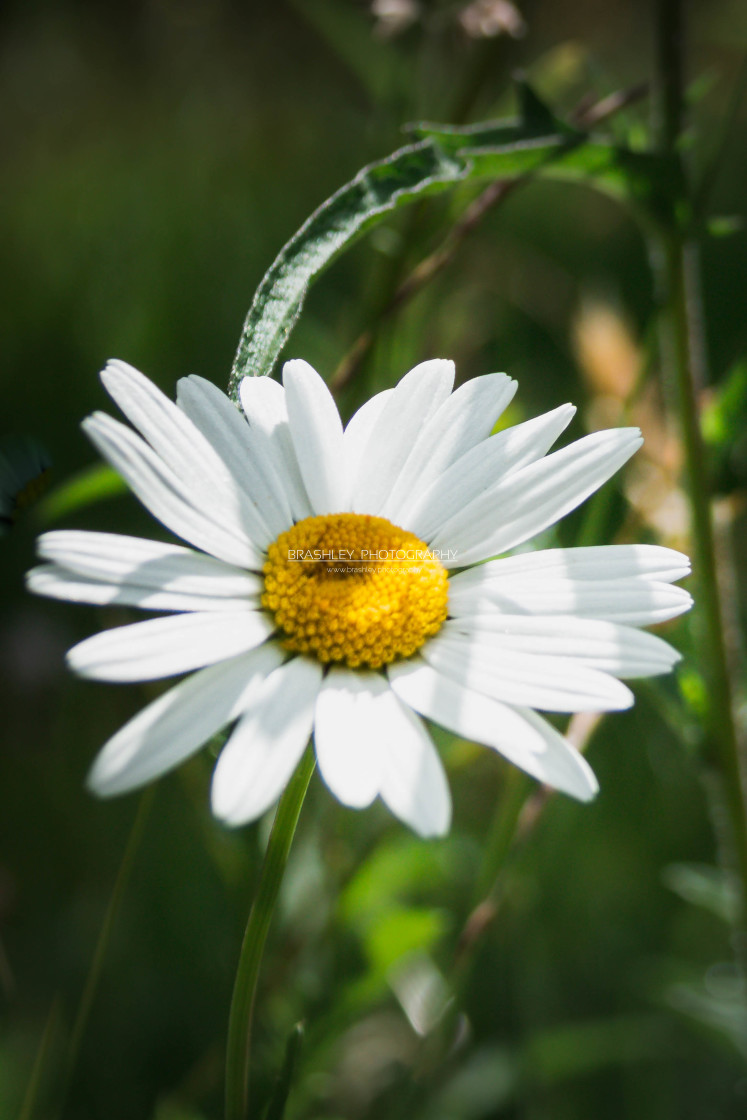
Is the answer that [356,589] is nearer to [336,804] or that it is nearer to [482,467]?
[482,467]

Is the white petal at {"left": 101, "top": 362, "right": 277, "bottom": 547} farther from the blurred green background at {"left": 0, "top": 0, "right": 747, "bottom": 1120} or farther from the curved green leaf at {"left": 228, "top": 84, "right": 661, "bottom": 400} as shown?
the blurred green background at {"left": 0, "top": 0, "right": 747, "bottom": 1120}

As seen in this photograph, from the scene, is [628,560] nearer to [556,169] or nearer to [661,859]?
[556,169]

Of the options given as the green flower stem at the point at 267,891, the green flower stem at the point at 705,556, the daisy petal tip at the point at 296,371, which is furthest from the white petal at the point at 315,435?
the green flower stem at the point at 705,556

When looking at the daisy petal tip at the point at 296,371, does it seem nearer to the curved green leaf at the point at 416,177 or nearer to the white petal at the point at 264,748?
the curved green leaf at the point at 416,177

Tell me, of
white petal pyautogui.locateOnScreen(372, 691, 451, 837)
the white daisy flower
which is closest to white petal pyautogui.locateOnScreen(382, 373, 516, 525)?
the white daisy flower

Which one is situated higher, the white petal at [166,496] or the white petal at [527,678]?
the white petal at [166,496]

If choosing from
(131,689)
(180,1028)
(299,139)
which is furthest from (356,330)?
(299,139)
